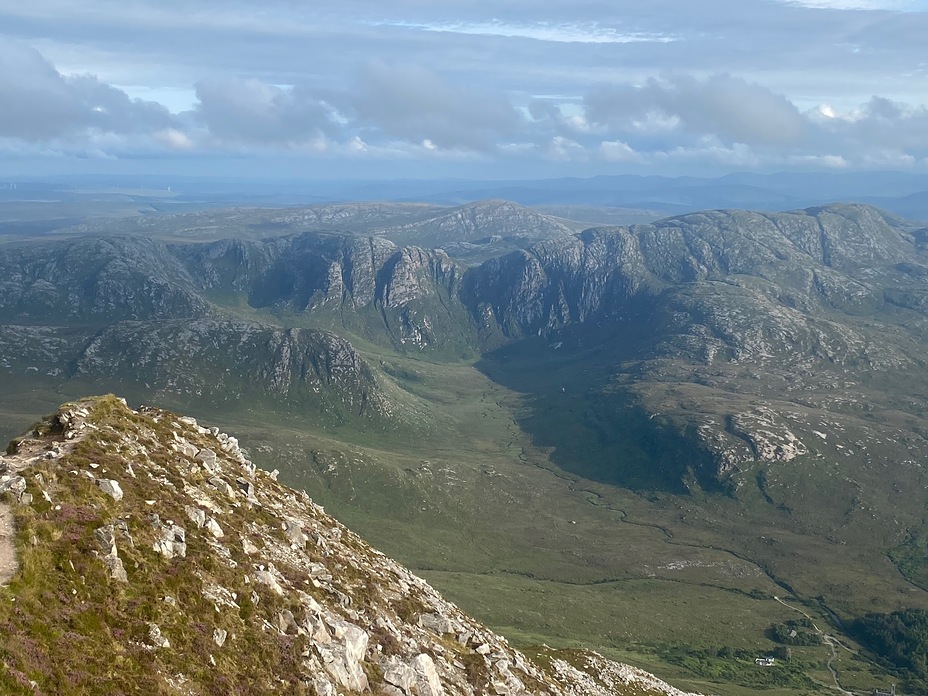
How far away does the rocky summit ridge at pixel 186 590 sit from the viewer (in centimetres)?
4416

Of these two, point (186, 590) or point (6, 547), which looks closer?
point (6, 547)

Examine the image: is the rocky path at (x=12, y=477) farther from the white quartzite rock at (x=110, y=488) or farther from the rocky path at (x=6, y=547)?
the white quartzite rock at (x=110, y=488)

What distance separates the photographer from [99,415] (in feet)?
256

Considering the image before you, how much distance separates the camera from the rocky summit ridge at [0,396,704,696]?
44156 mm

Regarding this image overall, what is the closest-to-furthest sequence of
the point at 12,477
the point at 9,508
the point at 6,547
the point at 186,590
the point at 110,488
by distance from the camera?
the point at 6,547 < the point at 9,508 < the point at 186,590 < the point at 12,477 < the point at 110,488

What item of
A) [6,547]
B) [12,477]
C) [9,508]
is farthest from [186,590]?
[12,477]

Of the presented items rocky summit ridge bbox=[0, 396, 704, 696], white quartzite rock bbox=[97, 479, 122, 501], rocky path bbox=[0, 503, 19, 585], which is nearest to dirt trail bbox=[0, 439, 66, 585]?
rocky path bbox=[0, 503, 19, 585]

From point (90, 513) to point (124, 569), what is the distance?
721 cm

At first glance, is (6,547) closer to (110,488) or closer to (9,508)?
(9,508)

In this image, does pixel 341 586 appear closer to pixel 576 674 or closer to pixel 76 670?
pixel 76 670

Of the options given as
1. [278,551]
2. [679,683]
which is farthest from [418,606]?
[679,683]

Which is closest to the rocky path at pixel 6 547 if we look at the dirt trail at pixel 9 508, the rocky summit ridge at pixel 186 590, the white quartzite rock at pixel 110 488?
the dirt trail at pixel 9 508

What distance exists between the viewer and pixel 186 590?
5325 centimetres

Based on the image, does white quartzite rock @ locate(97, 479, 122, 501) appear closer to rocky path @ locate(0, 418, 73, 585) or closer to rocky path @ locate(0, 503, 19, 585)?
rocky path @ locate(0, 418, 73, 585)
